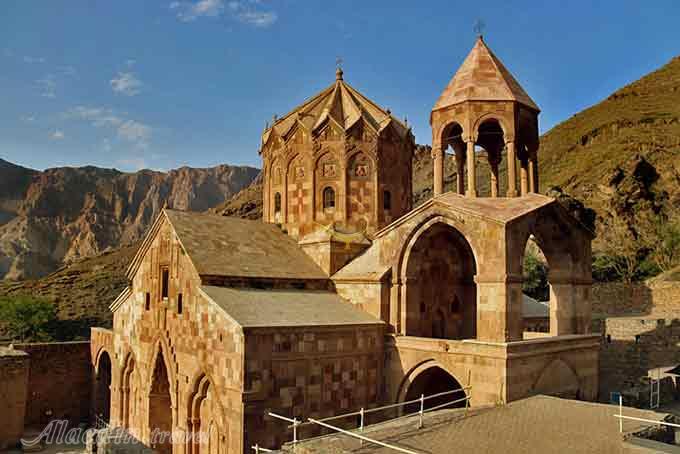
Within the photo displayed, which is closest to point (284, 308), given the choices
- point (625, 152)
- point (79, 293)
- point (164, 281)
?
point (164, 281)

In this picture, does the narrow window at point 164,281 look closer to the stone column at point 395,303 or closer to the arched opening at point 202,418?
the arched opening at point 202,418

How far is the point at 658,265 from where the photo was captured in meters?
38.8

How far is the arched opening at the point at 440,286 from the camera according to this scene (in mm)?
15914

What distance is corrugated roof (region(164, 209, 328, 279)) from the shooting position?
15383mm

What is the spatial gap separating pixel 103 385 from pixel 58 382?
1900 mm

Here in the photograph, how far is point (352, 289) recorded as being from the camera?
16750mm

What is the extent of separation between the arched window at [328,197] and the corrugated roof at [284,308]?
4.04 metres

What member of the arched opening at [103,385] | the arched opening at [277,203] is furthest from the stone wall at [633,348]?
the arched opening at [103,385]

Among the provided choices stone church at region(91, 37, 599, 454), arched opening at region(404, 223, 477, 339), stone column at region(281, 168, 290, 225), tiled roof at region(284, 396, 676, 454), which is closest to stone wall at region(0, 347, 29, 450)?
stone church at region(91, 37, 599, 454)

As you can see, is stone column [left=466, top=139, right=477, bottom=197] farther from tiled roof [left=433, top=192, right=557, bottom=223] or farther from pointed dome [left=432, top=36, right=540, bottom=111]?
pointed dome [left=432, top=36, right=540, bottom=111]

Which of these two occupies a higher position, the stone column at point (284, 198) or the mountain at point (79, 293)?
the stone column at point (284, 198)

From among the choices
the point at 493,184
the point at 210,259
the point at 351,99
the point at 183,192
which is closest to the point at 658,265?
the point at 493,184

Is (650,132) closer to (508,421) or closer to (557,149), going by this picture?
(557,149)

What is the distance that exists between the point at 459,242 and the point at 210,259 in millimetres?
7983
